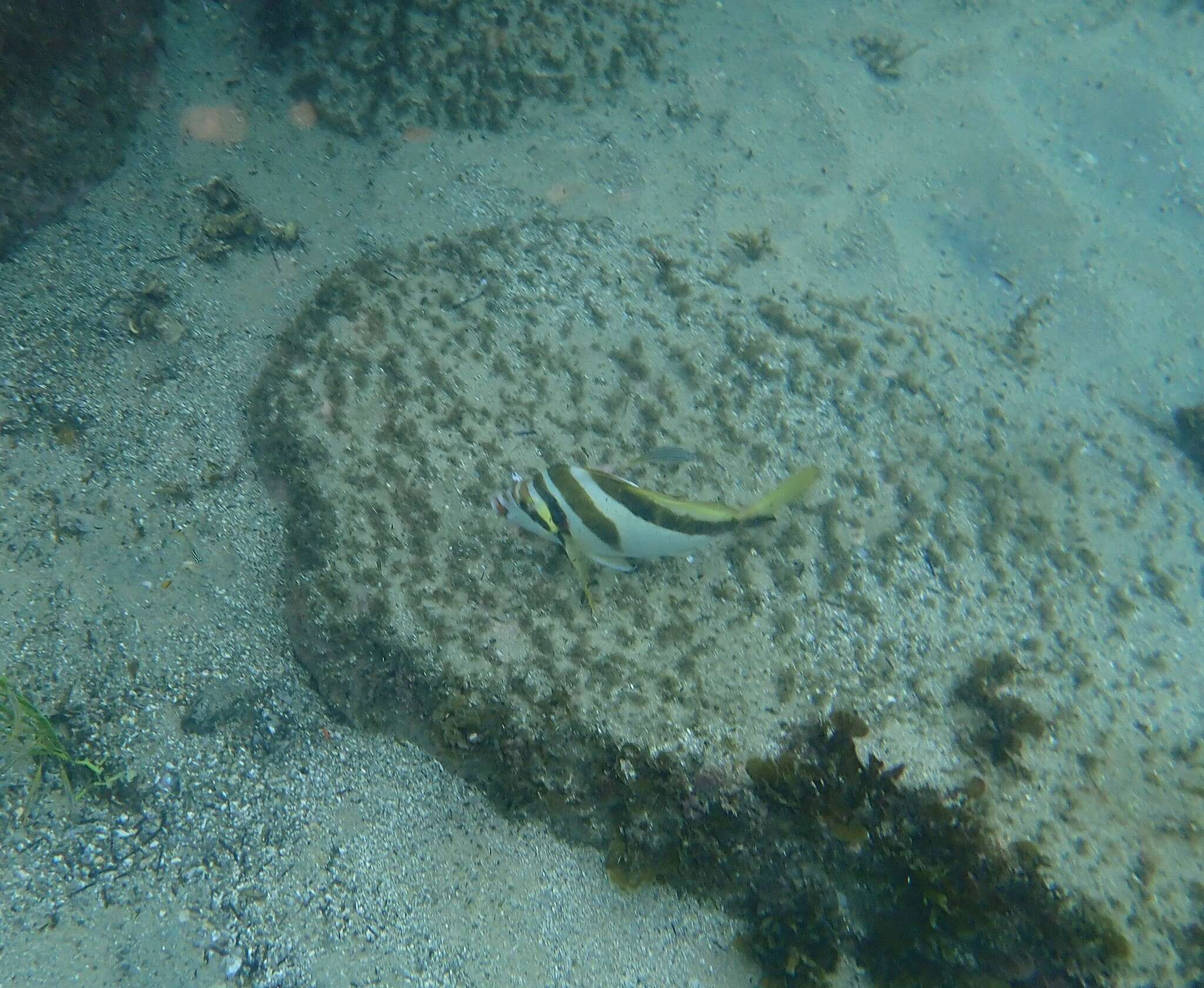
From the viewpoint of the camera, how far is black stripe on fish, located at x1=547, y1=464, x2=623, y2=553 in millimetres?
3535

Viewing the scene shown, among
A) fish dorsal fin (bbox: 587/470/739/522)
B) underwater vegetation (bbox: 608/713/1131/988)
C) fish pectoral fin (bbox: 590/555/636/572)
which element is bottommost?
underwater vegetation (bbox: 608/713/1131/988)

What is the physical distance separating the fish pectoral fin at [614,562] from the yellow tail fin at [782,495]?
2.41 ft

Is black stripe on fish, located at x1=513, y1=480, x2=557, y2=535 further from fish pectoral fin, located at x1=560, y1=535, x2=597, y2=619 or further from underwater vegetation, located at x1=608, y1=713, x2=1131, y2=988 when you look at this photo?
underwater vegetation, located at x1=608, y1=713, x2=1131, y2=988

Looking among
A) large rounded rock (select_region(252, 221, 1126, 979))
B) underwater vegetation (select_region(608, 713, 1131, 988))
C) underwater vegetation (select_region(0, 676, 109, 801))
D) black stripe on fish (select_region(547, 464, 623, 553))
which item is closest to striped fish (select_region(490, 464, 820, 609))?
black stripe on fish (select_region(547, 464, 623, 553))

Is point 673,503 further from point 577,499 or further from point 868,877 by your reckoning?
point 868,877

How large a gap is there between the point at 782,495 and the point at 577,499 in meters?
1.28

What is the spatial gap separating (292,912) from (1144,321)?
10990mm

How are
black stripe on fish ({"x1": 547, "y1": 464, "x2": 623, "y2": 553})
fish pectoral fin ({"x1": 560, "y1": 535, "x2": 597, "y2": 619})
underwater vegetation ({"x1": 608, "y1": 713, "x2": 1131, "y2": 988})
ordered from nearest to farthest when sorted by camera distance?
black stripe on fish ({"x1": 547, "y1": 464, "x2": 623, "y2": 553}) < fish pectoral fin ({"x1": 560, "y1": 535, "x2": 597, "y2": 619}) < underwater vegetation ({"x1": 608, "y1": 713, "x2": 1131, "y2": 988})

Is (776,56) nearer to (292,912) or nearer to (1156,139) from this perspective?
(1156,139)

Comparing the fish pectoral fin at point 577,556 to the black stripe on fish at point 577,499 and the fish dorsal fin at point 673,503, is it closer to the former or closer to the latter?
the black stripe on fish at point 577,499

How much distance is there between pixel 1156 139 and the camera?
1017 cm

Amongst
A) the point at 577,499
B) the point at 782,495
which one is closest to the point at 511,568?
the point at 577,499

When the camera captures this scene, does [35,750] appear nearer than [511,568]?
Yes

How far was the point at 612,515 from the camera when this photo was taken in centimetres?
358
